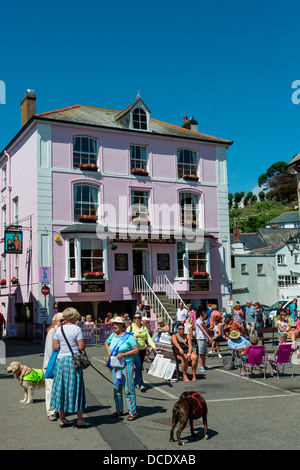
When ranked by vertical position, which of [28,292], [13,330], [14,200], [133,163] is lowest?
[13,330]

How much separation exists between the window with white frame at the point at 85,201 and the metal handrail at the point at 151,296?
4129mm

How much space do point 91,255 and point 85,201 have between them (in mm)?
2987

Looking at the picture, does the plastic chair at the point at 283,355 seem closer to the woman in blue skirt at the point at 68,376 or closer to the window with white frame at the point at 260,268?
the woman in blue skirt at the point at 68,376

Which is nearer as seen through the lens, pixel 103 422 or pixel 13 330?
pixel 103 422

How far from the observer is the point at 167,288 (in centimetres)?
2636

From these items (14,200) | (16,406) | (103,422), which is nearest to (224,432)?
(103,422)

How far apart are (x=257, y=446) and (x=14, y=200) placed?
2417 centimetres

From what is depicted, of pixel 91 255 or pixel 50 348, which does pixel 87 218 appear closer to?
pixel 91 255

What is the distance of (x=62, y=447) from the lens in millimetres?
6586

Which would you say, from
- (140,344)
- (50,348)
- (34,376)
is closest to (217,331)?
(140,344)

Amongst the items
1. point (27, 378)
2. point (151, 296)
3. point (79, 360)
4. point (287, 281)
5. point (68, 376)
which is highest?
point (287, 281)

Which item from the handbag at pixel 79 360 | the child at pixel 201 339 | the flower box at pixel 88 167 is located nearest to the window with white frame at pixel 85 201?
the flower box at pixel 88 167

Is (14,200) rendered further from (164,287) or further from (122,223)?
(164,287)
